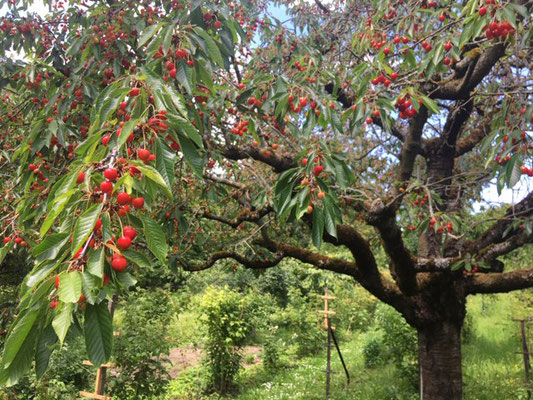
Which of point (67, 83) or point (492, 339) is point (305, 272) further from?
point (67, 83)

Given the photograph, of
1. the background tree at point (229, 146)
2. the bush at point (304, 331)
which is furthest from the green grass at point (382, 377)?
the background tree at point (229, 146)

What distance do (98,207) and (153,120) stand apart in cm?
33

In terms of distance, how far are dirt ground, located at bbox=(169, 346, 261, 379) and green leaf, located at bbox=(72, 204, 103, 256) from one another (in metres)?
6.82

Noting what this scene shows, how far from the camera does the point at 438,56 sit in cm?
244

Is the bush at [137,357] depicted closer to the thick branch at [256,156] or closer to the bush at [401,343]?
the thick branch at [256,156]

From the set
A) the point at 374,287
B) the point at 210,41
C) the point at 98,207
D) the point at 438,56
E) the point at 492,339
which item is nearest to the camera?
the point at 98,207

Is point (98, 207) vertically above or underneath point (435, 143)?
underneath

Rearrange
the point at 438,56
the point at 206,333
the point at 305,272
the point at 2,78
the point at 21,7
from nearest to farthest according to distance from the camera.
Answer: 1. the point at 438,56
2. the point at 2,78
3. the point at 21,7
4. the point at 206,333
5. the point at 305,272

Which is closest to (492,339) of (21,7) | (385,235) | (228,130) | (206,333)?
(206,333)

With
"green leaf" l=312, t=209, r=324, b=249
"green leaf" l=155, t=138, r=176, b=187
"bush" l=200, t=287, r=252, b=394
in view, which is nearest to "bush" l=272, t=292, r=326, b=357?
"bush" l=200, t=287, r=252, b=394

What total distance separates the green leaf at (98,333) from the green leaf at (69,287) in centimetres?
11


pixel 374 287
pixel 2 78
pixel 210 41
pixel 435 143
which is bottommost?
pixel 374 287

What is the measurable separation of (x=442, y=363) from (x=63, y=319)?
3.90 metres

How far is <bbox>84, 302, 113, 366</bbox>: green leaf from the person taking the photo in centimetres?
90
